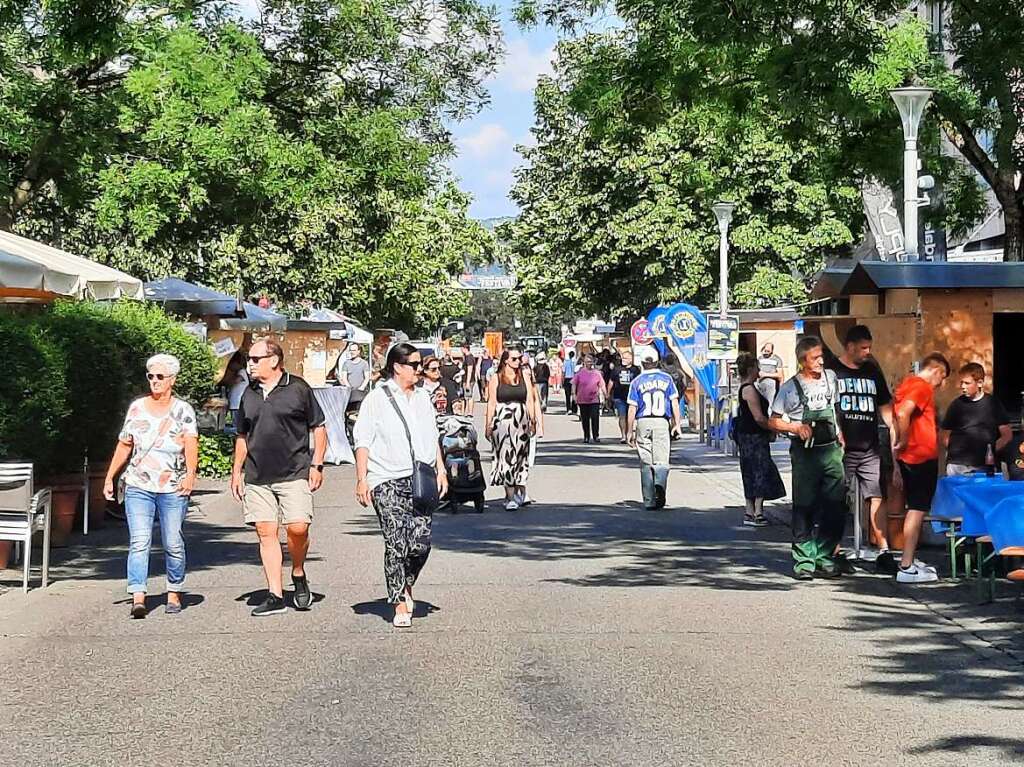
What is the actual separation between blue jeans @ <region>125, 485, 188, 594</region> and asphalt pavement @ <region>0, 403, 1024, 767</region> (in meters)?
0.33

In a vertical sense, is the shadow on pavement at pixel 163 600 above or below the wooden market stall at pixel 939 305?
below

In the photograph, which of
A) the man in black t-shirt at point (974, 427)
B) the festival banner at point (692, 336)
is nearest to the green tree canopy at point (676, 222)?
the festival banner at point (692, 336)

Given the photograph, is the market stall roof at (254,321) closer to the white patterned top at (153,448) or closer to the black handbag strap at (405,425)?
the white patterned top at (153,448)

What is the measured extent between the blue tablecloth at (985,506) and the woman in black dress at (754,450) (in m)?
3.88

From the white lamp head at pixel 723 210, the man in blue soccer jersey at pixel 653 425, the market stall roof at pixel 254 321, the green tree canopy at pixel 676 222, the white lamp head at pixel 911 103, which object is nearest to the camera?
the white lamp head at pixel 911 103

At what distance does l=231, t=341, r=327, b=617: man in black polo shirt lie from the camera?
1074 centimetres

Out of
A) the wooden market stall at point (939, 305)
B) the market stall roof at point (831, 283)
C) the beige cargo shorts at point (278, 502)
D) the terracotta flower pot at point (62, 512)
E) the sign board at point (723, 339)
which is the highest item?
the sign board at point (723, 339)

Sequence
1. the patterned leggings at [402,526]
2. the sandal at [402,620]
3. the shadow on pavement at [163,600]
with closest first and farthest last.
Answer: the sandal at [402,620]
the patterned leggings at [402,526]
the shadow on pavement at [163,600]

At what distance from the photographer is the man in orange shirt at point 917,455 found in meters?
12.2

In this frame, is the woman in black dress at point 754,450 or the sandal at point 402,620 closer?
the sandal at point 402,620

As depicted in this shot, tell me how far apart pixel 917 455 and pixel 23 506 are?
648cm

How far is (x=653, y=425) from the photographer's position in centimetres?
1802

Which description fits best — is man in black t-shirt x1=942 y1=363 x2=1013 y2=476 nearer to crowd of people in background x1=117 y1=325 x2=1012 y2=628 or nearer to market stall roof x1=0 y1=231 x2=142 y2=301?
crowd of people in background x1=117 y1=325 x2=1012 y2=628

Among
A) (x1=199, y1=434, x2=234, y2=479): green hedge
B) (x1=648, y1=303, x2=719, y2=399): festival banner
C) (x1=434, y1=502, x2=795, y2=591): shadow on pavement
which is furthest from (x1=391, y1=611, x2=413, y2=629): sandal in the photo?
(x1=648, y1=303, x2=719, y2=399): festival banner
